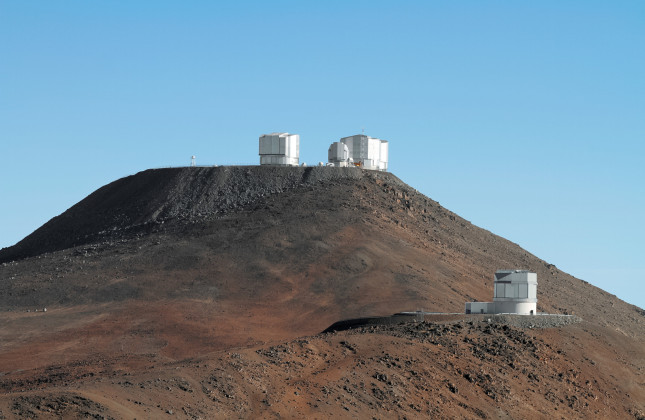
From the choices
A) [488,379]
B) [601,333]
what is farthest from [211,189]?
[488,379]

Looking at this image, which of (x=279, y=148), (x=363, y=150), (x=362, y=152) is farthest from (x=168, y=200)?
(x=363, y=150)

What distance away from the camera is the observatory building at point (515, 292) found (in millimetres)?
64000

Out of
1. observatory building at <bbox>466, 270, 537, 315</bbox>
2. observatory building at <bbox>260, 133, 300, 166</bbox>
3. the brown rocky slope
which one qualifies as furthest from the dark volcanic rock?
observatory building at <bbox>466, 270, 537, 315</bbox>

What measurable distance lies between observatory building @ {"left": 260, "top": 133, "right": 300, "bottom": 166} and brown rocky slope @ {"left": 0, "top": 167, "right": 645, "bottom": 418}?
2.04m

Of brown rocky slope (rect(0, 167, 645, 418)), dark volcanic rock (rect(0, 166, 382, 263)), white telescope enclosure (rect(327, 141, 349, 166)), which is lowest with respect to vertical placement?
brown rocky slope (rect(0, 167, 645, 418))

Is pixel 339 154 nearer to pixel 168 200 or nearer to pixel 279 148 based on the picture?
pixel 279 148

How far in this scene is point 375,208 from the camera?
308 ft

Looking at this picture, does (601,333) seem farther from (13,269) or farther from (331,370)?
(13,269)

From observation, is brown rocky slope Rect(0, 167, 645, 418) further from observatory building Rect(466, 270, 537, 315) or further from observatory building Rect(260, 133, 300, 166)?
observatory building Rect(466, 270, 537, 315)

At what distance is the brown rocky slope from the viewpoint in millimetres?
46531

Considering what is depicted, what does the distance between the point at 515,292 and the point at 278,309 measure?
20575 mm

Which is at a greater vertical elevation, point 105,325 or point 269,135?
point 269,135

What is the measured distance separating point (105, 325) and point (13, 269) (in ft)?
57.1

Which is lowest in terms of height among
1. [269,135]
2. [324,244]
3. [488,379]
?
[488,379]
